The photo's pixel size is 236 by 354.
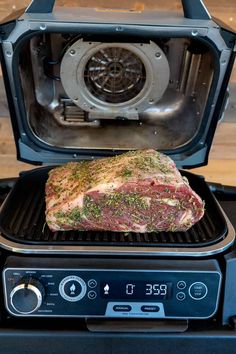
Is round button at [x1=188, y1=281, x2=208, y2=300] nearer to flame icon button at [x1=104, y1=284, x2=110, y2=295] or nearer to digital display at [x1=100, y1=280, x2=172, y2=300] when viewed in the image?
digital display at [x1=100, y1=280, x2=172, y2=300]

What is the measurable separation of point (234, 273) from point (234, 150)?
43.6 inches

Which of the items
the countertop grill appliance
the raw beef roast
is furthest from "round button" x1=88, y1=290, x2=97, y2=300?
the raw beef roast

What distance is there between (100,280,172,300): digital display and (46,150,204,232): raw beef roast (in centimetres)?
13

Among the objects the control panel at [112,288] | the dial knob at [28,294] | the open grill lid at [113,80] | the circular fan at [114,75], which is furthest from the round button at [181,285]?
the circular fan at [114,75]

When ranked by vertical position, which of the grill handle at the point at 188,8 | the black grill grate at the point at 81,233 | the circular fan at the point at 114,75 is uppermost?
the grill handle at the point at 188,8

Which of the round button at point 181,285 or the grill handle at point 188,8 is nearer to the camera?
the round button at point 181,285

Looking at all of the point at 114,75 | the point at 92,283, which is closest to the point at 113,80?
the point at 114,75

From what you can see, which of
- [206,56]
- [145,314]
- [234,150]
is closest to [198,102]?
[206,56]

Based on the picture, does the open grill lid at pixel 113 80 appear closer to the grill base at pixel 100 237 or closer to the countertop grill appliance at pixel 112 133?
the countertop grill appliance at pixel 112 133

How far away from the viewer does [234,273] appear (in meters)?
0.94

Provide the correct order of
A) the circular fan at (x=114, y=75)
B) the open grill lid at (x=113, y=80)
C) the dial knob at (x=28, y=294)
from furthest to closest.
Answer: the circular fan at (x=114, y=75)
the open grill lid at (x=113, y=80)
the dial knob at (x=28, y=294)

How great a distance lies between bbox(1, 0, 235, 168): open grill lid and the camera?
40.8 inches

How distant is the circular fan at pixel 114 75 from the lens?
1.18m

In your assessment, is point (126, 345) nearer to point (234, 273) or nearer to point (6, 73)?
point (234, 273)
